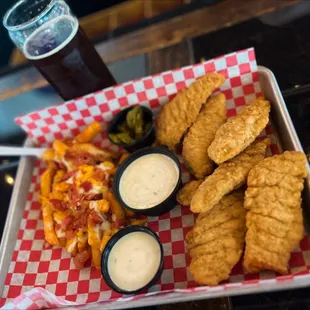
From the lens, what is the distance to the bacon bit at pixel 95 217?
6.99ft

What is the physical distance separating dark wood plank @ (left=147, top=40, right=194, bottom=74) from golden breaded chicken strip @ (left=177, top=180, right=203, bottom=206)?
1.13m

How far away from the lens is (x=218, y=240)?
180 cm

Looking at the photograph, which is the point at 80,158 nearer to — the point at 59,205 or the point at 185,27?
the point at 59,205

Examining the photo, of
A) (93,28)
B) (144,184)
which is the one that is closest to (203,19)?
(93,28)

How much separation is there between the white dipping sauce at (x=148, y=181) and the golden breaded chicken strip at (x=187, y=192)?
0.05 metres

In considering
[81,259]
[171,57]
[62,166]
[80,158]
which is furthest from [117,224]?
[171,57]

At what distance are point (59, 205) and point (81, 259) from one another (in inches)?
15.3

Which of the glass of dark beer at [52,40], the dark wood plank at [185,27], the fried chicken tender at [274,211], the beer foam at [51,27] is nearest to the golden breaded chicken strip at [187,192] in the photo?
the fried chicken tender at [274,211]

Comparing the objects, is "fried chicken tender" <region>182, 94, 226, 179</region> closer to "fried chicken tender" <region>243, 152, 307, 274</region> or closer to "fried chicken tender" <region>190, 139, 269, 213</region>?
"fried chicken tender" <region>190, 139, 269, 213</region>

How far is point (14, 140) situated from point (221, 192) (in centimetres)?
186

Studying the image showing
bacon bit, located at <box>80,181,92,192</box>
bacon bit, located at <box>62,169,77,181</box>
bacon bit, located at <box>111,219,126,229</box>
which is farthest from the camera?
bacon bit, located at <box>62,169,77,181</box>

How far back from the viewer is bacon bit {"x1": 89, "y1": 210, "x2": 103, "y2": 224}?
2131 millimetres

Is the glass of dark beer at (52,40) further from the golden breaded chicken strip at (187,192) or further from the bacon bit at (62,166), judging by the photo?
the golden breaded chicken strip at (187,192)

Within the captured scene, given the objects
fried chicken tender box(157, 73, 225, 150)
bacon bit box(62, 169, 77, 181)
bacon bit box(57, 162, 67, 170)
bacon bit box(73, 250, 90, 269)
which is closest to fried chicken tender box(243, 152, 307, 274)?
fried chicken tender box(157, 73, 225, 150)
